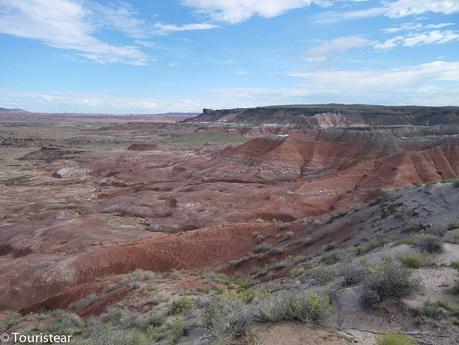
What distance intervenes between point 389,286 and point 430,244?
313 cm

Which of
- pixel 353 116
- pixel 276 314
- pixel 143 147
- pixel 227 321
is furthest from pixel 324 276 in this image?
pixel 353 116

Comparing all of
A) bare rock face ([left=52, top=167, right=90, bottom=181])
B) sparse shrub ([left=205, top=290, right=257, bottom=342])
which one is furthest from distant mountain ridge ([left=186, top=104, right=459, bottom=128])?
sparse shrub ([left=205, top=290, right=257, bottom=342])

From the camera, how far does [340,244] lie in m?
15.7

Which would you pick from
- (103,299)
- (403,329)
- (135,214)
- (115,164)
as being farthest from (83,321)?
(115,164)

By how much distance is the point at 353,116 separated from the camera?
4402 inches

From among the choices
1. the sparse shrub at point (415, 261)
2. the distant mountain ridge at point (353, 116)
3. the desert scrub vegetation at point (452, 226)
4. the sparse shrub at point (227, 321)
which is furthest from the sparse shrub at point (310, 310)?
the distant mountain ridge at point (353, 116)

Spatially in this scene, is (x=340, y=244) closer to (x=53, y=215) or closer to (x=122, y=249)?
(x=122, y=249)

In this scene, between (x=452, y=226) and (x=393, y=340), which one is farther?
(x=452, y=226)

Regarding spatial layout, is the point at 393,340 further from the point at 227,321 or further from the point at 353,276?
the point at 353,276

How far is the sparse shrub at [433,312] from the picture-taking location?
21.1 feet

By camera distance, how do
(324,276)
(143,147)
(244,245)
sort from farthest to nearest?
(143,147) → (244,245) → (324,276)

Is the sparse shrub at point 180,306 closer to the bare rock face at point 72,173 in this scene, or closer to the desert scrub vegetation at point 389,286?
the desert scrub vegetation at point 389,286

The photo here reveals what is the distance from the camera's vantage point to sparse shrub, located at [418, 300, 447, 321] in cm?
644

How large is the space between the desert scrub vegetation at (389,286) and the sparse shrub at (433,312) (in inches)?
20.0
